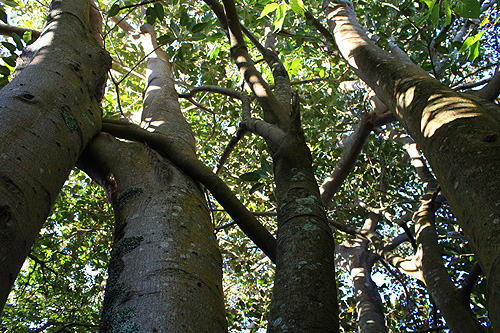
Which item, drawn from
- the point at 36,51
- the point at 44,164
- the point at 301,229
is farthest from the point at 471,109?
the point at 36,51

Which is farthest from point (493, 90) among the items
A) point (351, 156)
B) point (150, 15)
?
point (150, 15)

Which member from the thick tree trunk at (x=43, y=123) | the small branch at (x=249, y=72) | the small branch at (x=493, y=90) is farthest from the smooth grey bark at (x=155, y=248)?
the small branch at (x=493, y=90)

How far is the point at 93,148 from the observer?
1.66 meters

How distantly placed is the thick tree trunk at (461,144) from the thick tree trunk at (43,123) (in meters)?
1.22

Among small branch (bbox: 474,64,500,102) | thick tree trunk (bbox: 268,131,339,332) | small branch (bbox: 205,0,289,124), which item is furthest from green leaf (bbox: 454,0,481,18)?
thick tree trunk (bbox: 268,131,339,332)

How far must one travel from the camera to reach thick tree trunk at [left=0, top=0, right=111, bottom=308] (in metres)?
0.99

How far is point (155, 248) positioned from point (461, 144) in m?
1.08

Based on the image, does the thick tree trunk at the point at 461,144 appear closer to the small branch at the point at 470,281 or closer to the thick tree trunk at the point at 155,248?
the thick tree trunk at the point at 155,248

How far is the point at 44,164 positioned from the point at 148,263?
0.48 metres

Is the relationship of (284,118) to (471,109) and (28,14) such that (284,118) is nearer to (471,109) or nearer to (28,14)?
(471,109)

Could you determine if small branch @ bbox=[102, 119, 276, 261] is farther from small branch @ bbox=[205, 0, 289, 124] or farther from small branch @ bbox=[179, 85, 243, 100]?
small branch @ bbox=[179, 85, 243, 100]

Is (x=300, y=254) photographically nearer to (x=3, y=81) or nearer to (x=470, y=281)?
(x=470, y=281)

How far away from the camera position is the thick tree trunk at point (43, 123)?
0.99m

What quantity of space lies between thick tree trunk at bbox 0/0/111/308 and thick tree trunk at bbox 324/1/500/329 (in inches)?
48.0
